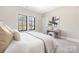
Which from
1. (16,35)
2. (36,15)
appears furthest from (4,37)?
(36,15)

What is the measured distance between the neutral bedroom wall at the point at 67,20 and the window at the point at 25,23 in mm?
170

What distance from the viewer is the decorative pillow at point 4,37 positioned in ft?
3.09

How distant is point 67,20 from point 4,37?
892 mm

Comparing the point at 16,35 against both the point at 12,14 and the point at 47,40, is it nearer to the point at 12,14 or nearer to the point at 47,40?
the point at 12,14

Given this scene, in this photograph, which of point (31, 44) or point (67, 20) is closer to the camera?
point (31, 44)

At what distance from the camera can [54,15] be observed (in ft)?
3.92

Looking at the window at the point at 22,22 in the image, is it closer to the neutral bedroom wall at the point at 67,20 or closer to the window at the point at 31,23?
the window at the point at 31,23

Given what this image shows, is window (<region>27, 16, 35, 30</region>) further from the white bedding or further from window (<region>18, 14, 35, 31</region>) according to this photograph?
the white bedding

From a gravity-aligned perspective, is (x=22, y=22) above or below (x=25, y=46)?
above

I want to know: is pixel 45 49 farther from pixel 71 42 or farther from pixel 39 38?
pixel 71 42

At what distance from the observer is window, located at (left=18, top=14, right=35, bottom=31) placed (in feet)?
3.66

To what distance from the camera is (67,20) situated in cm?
121
